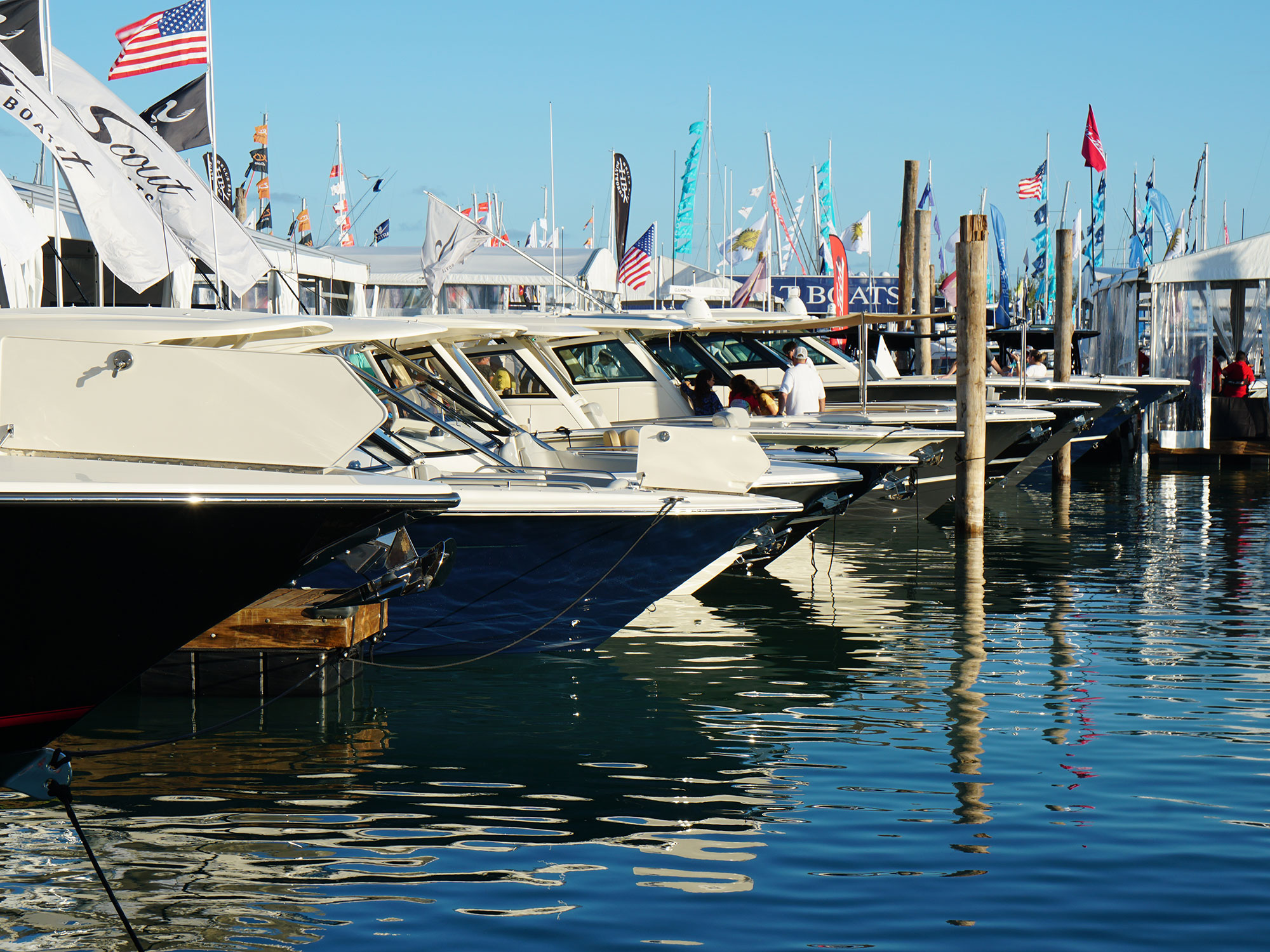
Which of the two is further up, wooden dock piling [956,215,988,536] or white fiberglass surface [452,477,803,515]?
wooden dock piling [956,215,988,536]

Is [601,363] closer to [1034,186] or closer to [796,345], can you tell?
[796,345]

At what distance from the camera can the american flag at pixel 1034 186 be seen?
146ft

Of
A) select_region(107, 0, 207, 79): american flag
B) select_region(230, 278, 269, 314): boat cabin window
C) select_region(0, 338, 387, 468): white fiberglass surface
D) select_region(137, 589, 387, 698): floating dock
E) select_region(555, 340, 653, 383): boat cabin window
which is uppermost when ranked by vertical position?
select_region(107, 0, 207, 79): american flag

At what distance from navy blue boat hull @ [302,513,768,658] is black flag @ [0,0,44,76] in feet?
16.3

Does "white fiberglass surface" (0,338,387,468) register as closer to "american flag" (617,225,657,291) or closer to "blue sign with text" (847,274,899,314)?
"american flag" (617,225,657,291)

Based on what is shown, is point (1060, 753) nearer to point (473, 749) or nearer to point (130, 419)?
point (473, 749)

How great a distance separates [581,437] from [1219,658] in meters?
5.76

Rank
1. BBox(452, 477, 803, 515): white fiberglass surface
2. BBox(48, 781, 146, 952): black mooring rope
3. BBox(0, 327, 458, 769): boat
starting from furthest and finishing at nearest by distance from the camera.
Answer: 1. BBox(452, 477, 803, 515): white fiberglass surface
2. BBox(0, 327, 458, 769): boat
3. BBox(48, 781, 146, 952): black mooring rope

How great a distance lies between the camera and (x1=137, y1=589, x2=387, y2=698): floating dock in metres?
8.40

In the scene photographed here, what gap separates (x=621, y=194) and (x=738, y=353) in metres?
7.30

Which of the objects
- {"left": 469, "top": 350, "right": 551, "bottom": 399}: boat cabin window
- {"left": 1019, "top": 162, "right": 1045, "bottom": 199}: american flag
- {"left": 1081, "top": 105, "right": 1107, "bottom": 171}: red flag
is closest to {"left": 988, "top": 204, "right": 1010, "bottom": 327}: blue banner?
{"left": 1019, "top": 162, "right": 1045, "bottom": 199}: american flag

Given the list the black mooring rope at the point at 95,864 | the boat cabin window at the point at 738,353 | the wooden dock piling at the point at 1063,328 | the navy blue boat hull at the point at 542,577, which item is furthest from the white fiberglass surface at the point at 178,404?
the wooden dock piling at the point at 1063,328

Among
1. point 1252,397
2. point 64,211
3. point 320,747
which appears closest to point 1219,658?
point 320,747

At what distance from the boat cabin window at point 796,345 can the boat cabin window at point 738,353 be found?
17.6 inches
